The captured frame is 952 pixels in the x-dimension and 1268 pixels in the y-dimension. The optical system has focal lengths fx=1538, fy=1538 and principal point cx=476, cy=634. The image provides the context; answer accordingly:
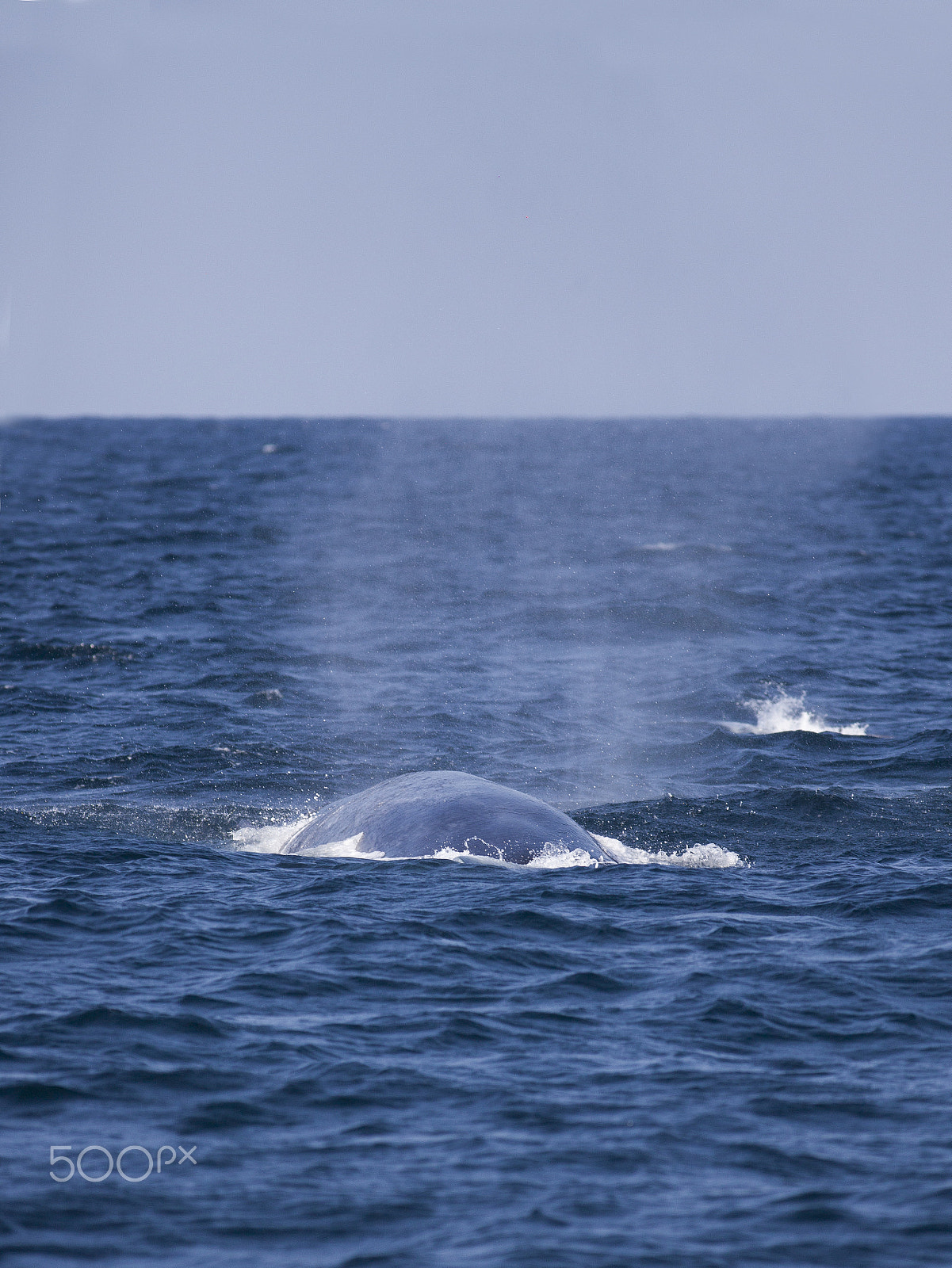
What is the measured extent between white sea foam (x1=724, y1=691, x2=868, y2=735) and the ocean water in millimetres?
116

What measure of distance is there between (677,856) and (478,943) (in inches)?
177

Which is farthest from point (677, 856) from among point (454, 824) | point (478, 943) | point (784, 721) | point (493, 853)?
point (784, 721)

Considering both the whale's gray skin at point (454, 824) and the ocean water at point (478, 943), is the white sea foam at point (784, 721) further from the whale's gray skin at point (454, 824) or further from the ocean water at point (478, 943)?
the whale's gray skin at point (454, 824)

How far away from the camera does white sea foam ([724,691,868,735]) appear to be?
26109mm

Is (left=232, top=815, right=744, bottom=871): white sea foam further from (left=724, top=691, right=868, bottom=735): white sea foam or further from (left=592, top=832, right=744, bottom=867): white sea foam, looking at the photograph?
(left=724, top=691, right=868, bottom=735): white sea foam

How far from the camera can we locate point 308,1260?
30.0ft

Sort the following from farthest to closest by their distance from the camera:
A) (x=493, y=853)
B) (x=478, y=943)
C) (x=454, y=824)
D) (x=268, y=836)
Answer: (x=268, y=836) → (x=454, y=824) → (x=493, y=853) → (x=478, y=943)

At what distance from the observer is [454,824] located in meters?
17.5

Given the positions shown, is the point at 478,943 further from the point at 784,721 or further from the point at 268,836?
the point at 784,721

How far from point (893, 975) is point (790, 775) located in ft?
30.3

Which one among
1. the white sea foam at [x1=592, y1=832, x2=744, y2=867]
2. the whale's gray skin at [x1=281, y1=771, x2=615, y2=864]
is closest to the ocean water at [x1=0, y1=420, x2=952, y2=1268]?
the white sea foam at [x1=592, y1=832, x2=744, y2=867]

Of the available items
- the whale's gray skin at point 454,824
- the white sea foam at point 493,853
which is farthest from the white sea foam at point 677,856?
the whale's gray skin at point 454,824

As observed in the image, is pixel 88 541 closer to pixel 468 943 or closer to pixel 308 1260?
pixel 468 943

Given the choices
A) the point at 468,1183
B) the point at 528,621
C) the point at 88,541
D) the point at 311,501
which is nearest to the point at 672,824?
the point at 468,1183
